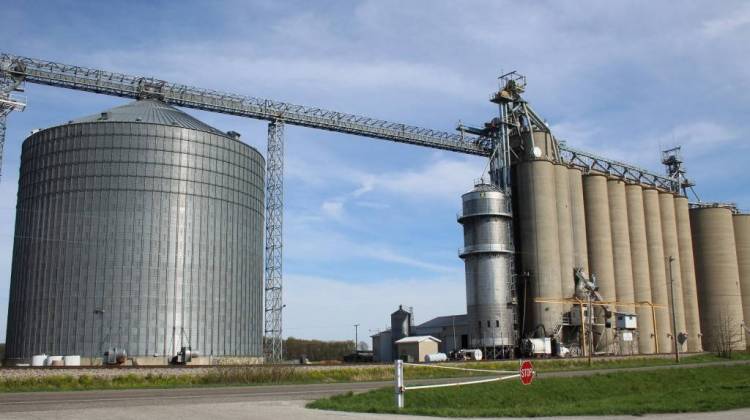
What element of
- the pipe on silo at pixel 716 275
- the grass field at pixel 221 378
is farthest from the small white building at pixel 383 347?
the pipe on silo at pixel 716 275

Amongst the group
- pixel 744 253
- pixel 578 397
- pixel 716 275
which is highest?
pixel 744 253

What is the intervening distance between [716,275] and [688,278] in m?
7.77

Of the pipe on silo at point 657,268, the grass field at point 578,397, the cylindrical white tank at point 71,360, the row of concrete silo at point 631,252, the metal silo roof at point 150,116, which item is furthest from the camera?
the pipe on silo at point 657,268

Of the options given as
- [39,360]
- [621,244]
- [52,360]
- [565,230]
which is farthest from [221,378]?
[621,244]

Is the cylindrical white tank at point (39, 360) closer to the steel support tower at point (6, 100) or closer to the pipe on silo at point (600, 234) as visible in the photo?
the steel support tower at point (6, 100)

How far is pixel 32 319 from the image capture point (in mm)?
63031

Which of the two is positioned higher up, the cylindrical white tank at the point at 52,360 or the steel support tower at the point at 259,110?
the steel support tower at the point at 259,110

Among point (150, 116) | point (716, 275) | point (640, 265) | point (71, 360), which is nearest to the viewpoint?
point (71, 360)

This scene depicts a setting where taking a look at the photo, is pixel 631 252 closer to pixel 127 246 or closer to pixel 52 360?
pixel 127 246

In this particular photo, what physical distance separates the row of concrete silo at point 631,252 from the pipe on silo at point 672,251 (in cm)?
16

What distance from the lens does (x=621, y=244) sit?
97.7m

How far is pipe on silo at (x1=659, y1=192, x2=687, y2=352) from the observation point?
105 metres

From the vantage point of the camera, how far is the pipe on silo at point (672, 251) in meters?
105

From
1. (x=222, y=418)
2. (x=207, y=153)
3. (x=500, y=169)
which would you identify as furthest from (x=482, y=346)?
(x=222, y=418)
